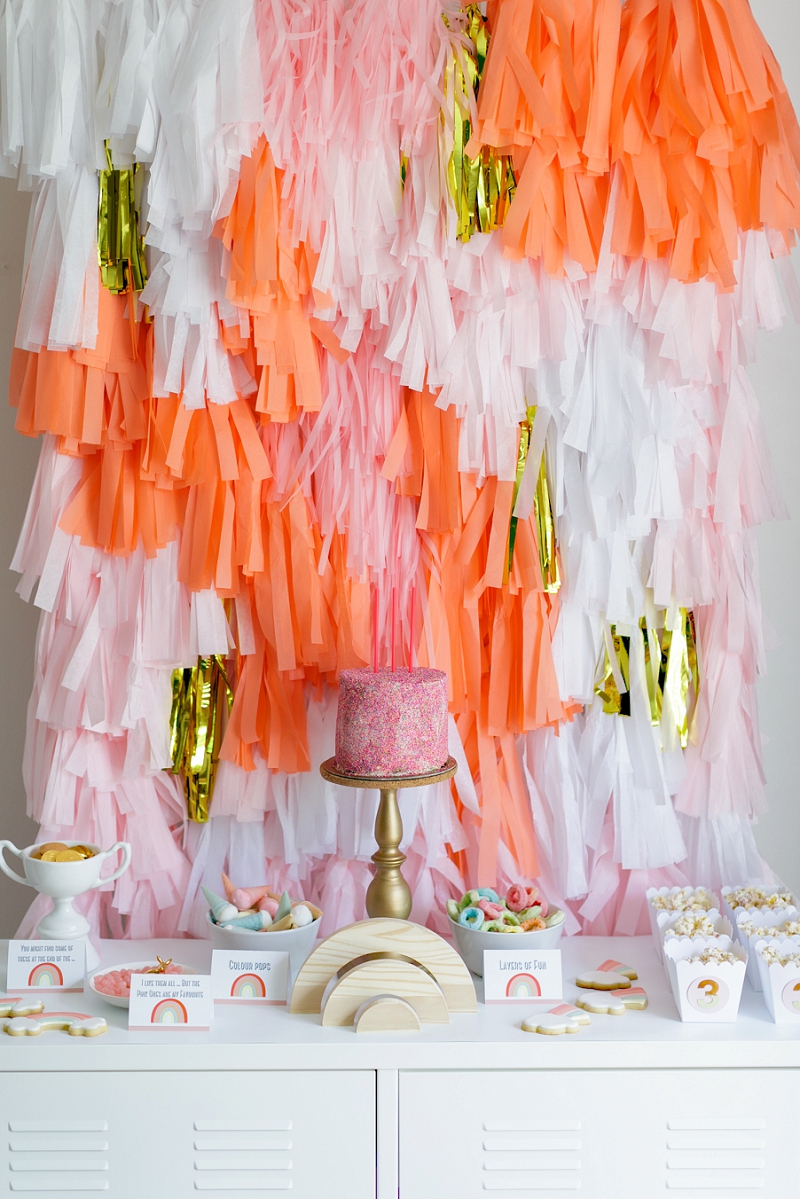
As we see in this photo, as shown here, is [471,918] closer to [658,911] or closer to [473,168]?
[658,911]

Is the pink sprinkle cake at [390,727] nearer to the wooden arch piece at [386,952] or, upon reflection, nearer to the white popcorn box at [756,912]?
the wooden arch piece at [386,952]

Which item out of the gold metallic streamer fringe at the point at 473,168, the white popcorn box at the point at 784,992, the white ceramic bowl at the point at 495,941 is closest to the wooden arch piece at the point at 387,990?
the white ceramic bowl at the point at 495,941

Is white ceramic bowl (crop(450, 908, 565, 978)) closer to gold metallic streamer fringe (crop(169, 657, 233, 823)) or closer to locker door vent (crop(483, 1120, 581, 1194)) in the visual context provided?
locker door vent (crop(483, 1120, 581, 1194))

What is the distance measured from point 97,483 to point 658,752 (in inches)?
32.6

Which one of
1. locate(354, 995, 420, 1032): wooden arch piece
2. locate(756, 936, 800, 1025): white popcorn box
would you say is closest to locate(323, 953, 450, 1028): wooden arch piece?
locate(354, 995, 420, 1032): wooden arch piece

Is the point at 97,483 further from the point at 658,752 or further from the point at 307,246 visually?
the point at 658,752

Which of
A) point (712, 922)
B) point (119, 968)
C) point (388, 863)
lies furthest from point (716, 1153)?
point (119, 968)

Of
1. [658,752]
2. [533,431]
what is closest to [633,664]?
[658,752]

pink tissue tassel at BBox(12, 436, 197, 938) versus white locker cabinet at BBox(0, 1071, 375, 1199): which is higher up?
pink tissue tassel at BBox(12, 436, 197, 938)

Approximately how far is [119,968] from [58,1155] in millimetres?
206

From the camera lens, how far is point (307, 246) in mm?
1252

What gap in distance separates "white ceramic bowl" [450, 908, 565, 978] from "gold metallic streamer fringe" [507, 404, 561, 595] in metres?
0.44

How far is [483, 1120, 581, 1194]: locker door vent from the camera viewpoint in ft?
3.65

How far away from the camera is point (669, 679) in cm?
141
